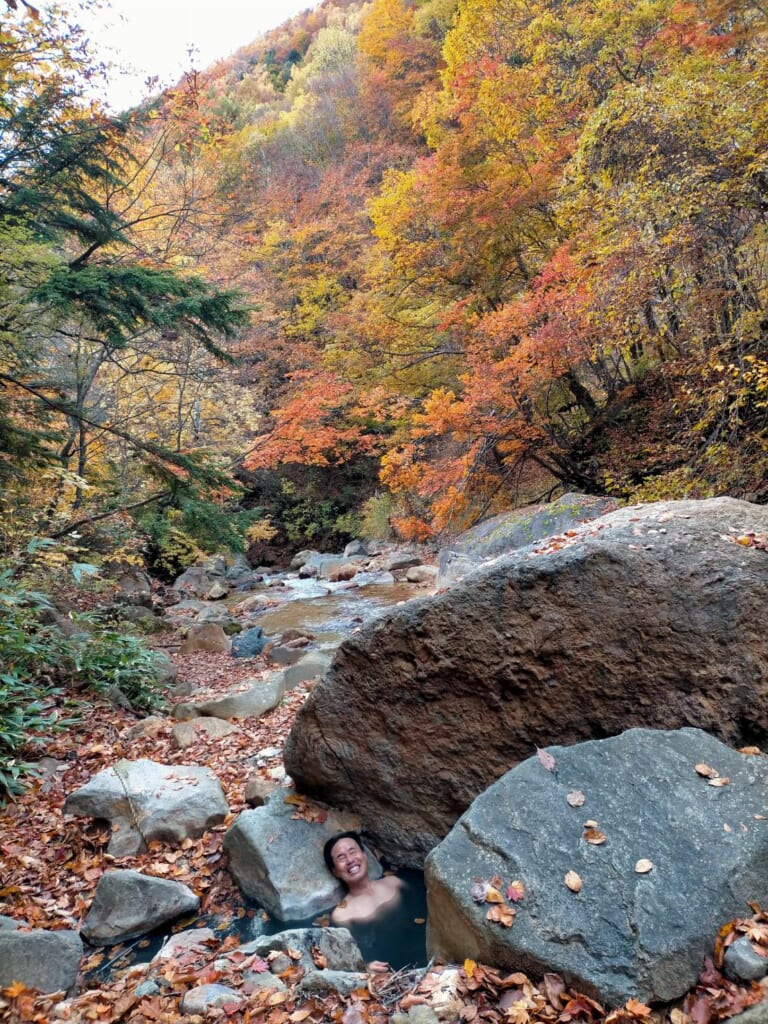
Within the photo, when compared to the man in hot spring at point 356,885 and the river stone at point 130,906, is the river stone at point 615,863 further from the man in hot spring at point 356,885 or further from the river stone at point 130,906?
the river stone at point 130,906

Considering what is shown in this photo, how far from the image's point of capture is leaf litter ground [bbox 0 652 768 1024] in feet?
7.66

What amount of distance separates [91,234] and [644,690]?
8993 millimetres

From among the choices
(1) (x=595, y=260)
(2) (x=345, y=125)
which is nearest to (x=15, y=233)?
(1) (x=595, y=260)

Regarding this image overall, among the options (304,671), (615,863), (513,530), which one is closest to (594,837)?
(615,863)

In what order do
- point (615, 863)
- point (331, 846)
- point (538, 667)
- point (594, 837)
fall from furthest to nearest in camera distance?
point (331, 846)
point (538, 667)
point (594, 837)
point (615, 863)

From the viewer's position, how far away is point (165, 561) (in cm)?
1509

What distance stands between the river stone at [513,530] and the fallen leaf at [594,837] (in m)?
4.92

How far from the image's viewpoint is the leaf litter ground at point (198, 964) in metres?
2.34

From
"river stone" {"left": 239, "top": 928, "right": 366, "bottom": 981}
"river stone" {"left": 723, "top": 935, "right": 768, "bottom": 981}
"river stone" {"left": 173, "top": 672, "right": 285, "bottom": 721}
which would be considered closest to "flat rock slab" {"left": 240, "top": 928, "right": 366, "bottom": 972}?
"river stone" {"left": 239, "top": 928, "right": 366, "bottom": 981}

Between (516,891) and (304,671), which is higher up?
(516,891)

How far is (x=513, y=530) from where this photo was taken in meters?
9.62

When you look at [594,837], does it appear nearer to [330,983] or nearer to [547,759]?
[547,759]

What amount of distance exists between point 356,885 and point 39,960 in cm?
170

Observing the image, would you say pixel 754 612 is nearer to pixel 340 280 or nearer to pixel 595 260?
pixel 595 260
